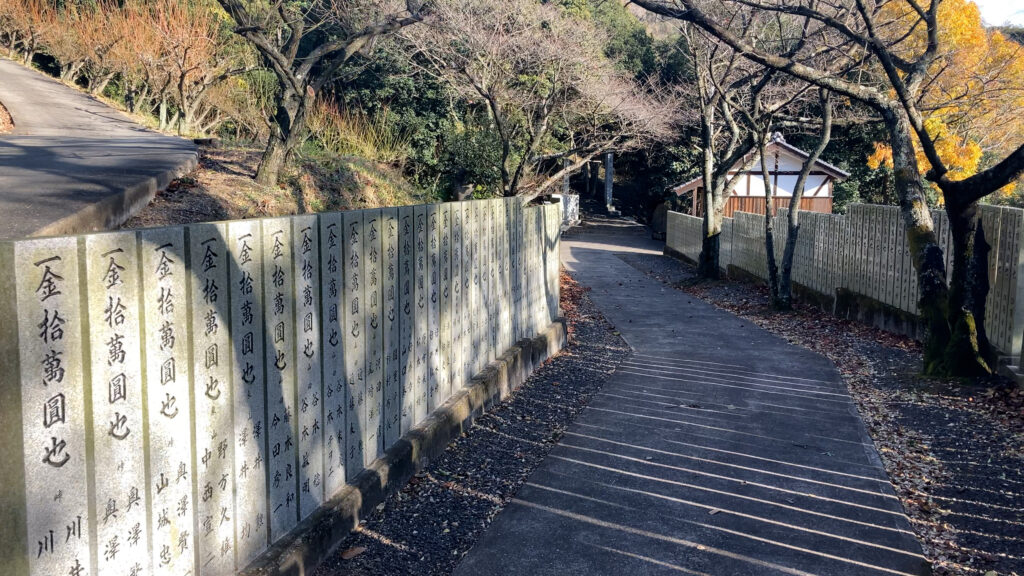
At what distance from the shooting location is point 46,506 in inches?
102

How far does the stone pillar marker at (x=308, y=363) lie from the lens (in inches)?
167

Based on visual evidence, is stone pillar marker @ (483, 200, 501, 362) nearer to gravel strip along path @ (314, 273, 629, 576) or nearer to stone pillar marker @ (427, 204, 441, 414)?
gravel strip along path @ (314, 273, 629, 576)

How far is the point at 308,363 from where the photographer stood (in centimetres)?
434

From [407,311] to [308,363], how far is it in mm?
1613

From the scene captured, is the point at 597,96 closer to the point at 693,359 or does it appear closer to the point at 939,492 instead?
the point at 693,359

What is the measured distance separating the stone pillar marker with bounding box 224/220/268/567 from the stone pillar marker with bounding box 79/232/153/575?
2.16 feet

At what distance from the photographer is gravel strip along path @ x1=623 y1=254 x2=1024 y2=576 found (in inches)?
179

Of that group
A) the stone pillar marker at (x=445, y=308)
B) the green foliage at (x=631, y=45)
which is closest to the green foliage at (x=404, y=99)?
the green foliage at (x=631, y=45)

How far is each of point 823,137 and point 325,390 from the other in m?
12.6

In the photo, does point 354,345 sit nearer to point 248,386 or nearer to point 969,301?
point 248,386

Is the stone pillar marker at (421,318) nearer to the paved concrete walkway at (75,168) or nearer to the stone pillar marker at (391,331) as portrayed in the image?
the stone pillar marker at (391,331)

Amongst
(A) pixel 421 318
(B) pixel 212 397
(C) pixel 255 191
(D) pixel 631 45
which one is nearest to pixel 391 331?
(A) pixel 421 318

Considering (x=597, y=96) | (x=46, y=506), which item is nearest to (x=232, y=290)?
(x=46, y=506)

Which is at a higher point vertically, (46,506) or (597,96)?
(597,96)
